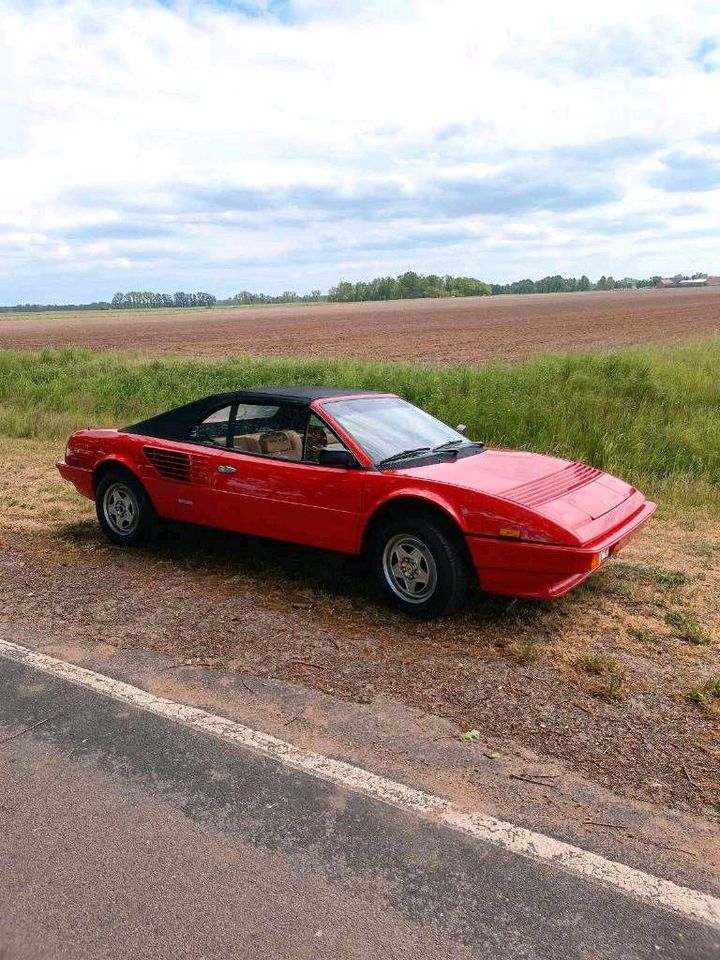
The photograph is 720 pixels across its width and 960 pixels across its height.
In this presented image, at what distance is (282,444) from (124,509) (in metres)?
1.76

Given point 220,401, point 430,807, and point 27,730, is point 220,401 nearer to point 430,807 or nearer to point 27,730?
point 27,730

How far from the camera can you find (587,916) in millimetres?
2523

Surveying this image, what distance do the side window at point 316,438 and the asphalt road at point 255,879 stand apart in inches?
102

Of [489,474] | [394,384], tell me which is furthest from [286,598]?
[394,384]

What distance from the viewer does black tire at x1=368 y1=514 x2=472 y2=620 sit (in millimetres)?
4852

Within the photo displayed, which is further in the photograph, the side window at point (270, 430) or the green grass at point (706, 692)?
the side window at point (270, 430)

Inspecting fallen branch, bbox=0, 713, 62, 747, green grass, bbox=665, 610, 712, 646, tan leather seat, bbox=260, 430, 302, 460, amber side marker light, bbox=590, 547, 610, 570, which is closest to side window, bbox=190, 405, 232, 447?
tan leather seat, bbox=260, 430, 302, 460

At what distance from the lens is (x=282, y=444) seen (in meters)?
5.84

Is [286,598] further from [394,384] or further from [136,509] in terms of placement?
[394,384]

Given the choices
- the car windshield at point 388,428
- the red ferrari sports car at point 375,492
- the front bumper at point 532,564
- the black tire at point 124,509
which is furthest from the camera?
the black tire at point 124,509

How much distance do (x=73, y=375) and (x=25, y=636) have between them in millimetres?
17252

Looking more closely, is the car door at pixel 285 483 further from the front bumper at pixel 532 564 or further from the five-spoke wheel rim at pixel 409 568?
the front bumper at pixel 532 564

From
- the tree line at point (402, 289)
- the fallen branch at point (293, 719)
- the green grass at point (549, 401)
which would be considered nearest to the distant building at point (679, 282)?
the tree line at point (402, 289)

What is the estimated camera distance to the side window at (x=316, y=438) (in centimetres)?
565
